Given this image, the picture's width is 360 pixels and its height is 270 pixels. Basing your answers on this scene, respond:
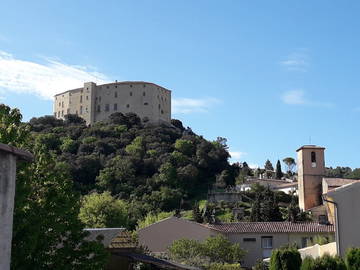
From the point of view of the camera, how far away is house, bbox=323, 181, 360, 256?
75.5 ft

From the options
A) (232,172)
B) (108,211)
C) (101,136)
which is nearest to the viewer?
(108,211)

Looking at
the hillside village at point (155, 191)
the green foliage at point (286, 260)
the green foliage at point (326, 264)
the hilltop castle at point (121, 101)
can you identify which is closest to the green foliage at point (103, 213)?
the hillside village at point (155, 191)

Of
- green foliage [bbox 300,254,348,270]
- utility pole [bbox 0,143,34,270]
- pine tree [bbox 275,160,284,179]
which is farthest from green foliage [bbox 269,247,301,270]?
pine tree [bbox 275,160,284,179]

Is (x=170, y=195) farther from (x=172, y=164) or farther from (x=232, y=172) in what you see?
(x=232, y=172)

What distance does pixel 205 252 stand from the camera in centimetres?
4506

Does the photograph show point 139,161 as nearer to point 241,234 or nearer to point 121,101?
point 121,101

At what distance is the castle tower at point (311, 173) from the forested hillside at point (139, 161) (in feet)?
64.7

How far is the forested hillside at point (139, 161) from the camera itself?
94312 mm

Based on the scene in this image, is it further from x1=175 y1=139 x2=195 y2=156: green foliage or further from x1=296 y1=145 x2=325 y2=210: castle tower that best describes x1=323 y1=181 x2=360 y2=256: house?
x1=175 y1=139 x2=195 y2=156: green foliage

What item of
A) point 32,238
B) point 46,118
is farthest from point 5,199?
point 46,118

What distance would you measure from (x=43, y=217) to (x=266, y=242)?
43249 mm

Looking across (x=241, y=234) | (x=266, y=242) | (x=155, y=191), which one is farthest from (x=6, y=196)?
(x=155, y=191)

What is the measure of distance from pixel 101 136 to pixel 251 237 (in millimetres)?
69249

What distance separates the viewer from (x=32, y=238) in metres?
13.5
